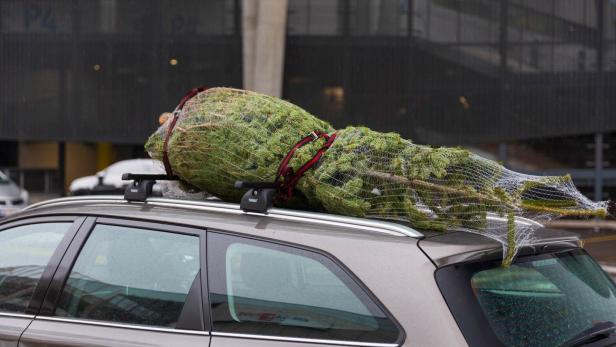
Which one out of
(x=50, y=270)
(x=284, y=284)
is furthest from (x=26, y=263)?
(x=284, y=284)

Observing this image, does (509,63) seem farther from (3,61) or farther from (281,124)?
(281,124)

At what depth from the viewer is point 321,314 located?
2725 millimetres

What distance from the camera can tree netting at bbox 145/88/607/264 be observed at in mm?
2971

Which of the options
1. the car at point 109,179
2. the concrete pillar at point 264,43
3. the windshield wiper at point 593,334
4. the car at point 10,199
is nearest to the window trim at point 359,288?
the windshield wiper at point 593,334

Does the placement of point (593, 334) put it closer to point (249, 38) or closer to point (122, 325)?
point (122, 325)

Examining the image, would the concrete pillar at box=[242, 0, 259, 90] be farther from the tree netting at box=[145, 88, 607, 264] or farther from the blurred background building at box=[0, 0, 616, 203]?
the tree netting at box=[145, 88, 607, 264]

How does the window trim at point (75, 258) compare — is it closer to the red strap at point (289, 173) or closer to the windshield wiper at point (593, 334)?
the red strap at point (289, 173)

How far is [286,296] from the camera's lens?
2.83 m

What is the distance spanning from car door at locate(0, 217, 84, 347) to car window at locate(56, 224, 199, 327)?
0.13m

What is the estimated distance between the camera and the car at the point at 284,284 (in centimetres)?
262

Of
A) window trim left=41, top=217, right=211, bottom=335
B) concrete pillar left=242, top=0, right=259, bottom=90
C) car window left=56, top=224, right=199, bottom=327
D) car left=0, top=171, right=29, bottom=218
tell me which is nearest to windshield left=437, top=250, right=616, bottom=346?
car window left=56, top=224, right=199, bottom=327

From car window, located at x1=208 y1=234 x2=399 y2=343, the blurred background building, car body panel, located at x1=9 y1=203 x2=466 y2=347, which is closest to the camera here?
car body panel, located at x1=9 y1=203 x2=466 y2=347

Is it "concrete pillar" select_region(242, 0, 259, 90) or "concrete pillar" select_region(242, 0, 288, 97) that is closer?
"concrete pillar" select_region(242, 0, 288, 97)

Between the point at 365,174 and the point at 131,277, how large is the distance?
1.08 meters
